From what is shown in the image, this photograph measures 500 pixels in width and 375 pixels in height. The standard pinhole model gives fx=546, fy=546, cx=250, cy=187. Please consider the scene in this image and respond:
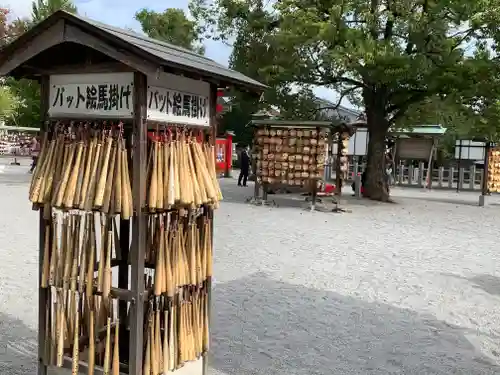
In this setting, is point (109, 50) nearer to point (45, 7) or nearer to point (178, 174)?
point (178, 174)

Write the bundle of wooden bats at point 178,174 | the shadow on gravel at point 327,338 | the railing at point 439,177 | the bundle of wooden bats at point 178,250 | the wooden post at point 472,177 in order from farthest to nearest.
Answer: the railing at point 439,177 < the wooden post at point 472,177 < the shadow on gravel at point 327,338 < the bundle of wooden bats at point 178,250 < the bundle of wooden bats at point 178,174

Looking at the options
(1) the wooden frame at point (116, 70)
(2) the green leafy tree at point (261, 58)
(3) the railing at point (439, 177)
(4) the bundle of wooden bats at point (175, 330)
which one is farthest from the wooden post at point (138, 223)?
(3) the railing at point (439, 177)

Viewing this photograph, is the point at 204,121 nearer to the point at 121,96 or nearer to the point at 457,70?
the point at 121,96

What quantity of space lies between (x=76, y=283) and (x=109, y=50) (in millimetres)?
1532

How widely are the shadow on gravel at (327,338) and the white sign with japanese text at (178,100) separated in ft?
7.27

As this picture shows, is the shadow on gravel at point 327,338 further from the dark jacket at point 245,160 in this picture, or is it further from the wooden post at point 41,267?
the dark jacket at point 245,160

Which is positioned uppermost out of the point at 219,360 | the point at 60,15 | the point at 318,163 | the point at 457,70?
the point at 457,70

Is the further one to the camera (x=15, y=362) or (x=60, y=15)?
(x=15, y=362)

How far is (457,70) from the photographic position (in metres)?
15.5

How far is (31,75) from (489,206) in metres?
19.1

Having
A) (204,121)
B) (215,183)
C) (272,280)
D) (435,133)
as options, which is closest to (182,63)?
(204,121)

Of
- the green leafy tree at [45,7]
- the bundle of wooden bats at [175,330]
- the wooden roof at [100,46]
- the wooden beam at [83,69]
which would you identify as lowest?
the bundle of wooden bats at [175,330]

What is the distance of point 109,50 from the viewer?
3.33 m

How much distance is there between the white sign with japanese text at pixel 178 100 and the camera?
354cm
